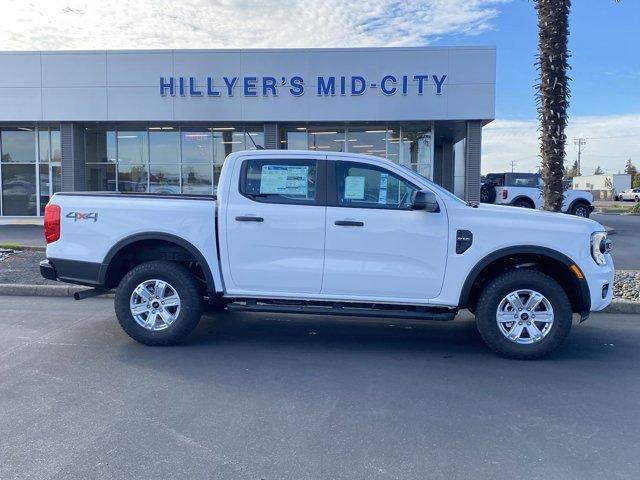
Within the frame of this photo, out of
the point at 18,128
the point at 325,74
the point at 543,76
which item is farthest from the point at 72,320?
the point at 18,128

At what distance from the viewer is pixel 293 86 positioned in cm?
1811

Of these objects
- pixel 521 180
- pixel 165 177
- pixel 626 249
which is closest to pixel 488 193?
pixel 521 180

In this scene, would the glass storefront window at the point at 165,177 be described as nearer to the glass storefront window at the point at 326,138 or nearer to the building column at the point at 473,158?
the glass storefront window at the point at 326,138

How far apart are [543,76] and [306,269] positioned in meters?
6.16

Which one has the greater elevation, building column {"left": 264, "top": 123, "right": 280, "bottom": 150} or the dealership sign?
the dealership sign

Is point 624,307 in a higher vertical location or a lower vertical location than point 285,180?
lower

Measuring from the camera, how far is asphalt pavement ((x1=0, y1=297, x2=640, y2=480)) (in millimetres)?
3566

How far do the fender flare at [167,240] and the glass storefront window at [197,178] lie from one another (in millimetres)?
14623

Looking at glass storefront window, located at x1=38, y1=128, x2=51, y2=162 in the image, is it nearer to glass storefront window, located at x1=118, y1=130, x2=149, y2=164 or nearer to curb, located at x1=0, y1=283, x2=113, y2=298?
glass storefront window, located at x1=118, y1=130, x2=149, y2=164

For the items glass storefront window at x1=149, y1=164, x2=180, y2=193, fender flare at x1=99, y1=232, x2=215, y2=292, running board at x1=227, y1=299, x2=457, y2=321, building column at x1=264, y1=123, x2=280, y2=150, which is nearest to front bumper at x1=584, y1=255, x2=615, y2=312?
running board at x1=227, y1=299, x2=457, y2=321

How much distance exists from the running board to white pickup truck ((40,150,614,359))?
0.01 meters

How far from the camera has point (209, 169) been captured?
67.3 feet

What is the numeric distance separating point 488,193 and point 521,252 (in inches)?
693

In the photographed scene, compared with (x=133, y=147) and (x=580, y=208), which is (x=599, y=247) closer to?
(x=580, y=208)
